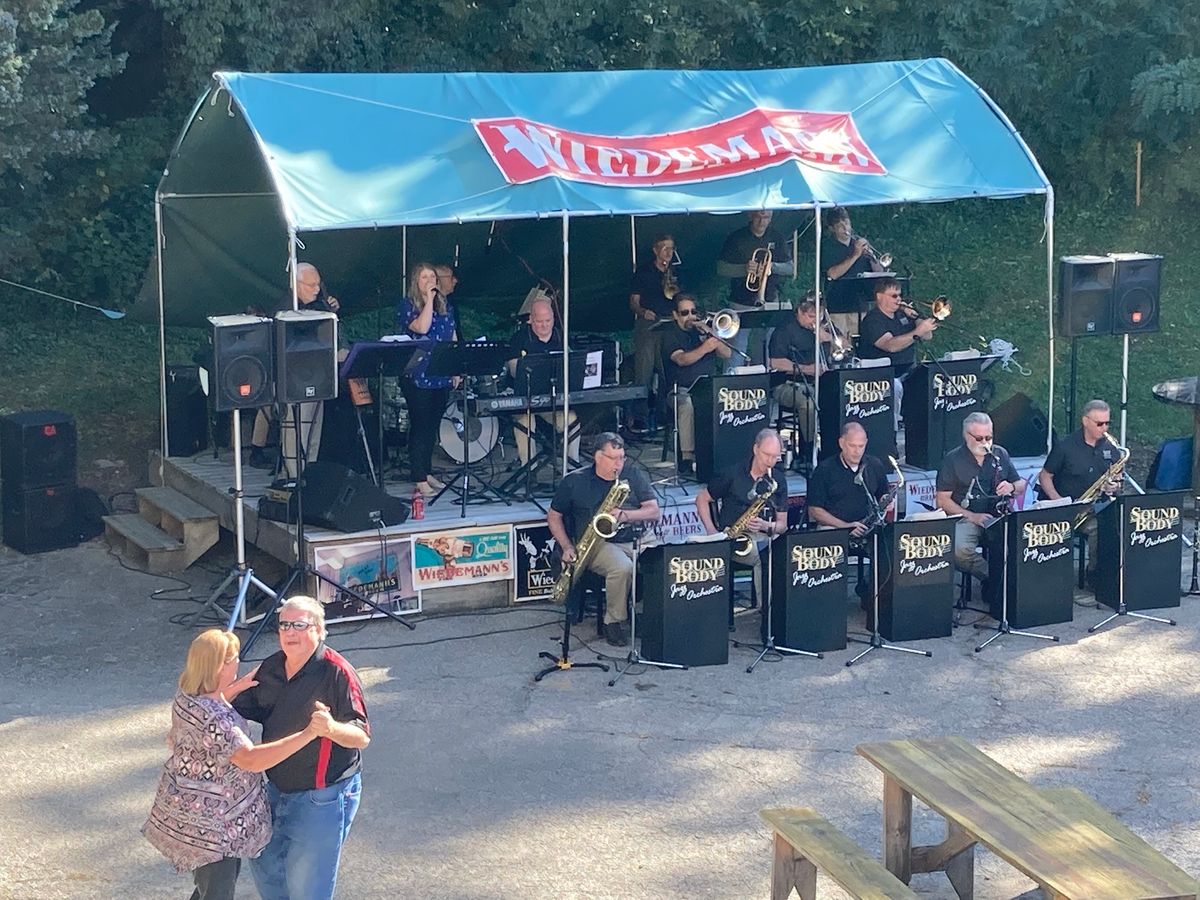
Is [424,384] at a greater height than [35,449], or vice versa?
[424,384]

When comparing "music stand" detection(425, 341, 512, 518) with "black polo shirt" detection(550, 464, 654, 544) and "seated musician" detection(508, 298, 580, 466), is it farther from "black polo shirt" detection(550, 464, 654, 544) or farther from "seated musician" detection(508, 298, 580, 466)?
"black polo shirt" detection(550, 464, 654, 544)

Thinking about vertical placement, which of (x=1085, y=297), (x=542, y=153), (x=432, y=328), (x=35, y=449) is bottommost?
(x=35, y=449)

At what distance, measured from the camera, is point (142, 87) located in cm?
1769

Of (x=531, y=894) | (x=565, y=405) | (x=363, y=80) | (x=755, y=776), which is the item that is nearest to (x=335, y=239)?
(x=363, y=80)

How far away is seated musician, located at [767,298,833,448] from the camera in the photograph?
40.0 ft

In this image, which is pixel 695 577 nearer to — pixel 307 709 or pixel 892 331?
pixel 892 331

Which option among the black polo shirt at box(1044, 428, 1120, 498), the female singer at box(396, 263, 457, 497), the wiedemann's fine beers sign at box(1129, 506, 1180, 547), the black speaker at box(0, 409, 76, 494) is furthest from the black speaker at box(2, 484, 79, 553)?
the wiedemann's fine beers sign at box(1129, 506, 1180, 547)

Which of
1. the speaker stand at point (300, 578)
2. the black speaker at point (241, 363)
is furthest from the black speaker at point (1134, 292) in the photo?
the black speaker at point (241, 363)

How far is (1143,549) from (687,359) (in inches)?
138

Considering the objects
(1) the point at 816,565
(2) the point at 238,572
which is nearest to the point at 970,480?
(1) the point at 816,565

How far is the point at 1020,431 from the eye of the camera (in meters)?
12.7

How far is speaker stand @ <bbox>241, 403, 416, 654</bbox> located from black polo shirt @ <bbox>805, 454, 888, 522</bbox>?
2.67m

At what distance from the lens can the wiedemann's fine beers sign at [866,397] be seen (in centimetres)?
1185

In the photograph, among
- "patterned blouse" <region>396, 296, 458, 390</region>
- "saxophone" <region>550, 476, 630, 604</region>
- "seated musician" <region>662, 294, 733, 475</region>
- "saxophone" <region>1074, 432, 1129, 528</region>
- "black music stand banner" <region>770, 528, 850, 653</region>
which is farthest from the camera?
"seated musician" <region>662, 294, 733, 475</region>
